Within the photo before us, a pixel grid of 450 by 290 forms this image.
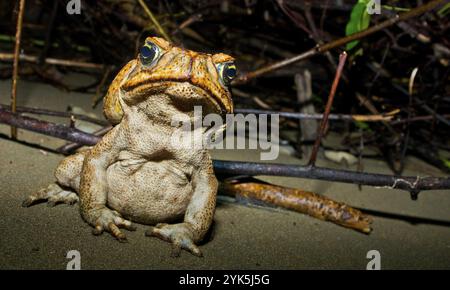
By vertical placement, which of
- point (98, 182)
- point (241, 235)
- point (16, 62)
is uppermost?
point (16, 62)

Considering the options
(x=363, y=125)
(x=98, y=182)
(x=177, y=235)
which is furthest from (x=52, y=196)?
(x=363, y=125)

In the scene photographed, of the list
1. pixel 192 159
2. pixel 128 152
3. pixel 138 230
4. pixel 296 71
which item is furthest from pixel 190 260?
pixel 296 71

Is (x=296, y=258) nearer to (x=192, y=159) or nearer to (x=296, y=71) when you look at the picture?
(x=192, y=159)

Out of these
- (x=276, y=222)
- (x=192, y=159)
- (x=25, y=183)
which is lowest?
(x=276, y=222)

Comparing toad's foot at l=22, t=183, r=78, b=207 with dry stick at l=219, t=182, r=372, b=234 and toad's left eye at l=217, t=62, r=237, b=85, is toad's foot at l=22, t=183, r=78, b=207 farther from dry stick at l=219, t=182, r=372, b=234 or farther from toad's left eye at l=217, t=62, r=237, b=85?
toad's left eye at l=217, t=62, r=237, b=85

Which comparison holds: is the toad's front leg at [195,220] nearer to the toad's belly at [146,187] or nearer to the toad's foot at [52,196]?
the toad's belly at [146,187]

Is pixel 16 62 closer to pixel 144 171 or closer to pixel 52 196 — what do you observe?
pixel 52 196
